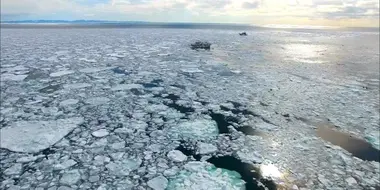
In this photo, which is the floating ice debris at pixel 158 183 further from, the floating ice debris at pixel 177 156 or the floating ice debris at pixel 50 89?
the floating ice debris at pixel 50 89

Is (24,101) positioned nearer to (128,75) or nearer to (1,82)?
(1,82)

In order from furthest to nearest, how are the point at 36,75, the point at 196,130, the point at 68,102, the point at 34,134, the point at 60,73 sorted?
the point at 60,73 → the point at 36,75 → the point at 68,102 → the point at 196,130 → the point at 34,134

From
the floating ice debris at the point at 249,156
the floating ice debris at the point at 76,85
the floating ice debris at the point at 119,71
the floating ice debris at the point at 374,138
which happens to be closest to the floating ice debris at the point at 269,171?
the floating ice debris at the point at 249,156

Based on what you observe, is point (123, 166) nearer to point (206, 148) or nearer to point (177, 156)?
point (177, 156)

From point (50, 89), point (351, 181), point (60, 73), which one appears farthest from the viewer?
point (60, 73)

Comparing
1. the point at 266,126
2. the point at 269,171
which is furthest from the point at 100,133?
the point at 266,126

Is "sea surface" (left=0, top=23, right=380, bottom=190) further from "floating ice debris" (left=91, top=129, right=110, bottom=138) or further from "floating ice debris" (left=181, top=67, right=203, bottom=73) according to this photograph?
"floating ice debris" (left=181, top=67, right=203, bottom=73)
